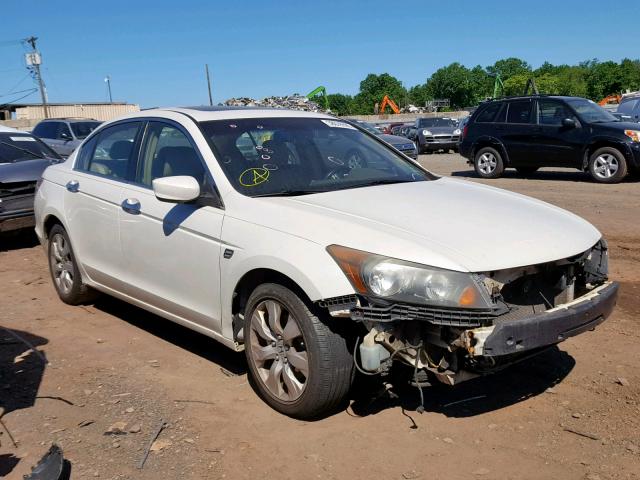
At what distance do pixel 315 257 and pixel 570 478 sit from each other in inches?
62.4

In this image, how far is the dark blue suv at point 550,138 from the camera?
1354 cm

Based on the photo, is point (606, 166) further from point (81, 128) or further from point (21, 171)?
point (81, 128)

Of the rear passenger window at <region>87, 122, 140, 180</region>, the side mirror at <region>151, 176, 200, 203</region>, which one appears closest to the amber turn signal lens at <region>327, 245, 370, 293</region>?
the side mirror at <region>151, 176, 200, 203</region>

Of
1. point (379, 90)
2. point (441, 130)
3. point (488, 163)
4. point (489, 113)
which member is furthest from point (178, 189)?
A: point (379, 90)

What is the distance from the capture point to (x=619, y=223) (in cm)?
902

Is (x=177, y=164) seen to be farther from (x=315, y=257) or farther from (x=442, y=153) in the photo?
(x=442, y=153)

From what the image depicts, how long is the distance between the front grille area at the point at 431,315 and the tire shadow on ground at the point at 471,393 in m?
0.58

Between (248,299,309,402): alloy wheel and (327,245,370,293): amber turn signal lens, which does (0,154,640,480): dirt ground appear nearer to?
(248,299,309,402): alloy wheel

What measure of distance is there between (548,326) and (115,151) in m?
3.56

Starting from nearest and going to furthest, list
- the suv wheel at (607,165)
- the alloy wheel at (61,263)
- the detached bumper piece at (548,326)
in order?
the detached bumper piece at (548,326) → the alloy wheel at (61,263) → the suv wheel at (607,165)

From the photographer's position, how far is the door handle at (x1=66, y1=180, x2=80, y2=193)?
552 cm

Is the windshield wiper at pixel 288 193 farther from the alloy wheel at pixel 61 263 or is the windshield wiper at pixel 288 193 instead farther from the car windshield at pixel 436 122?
the car windshield at pixel 436 122

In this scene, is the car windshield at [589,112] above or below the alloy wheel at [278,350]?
above

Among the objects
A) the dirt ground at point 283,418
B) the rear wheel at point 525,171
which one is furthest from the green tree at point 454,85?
the dirt ground at point 283,418
